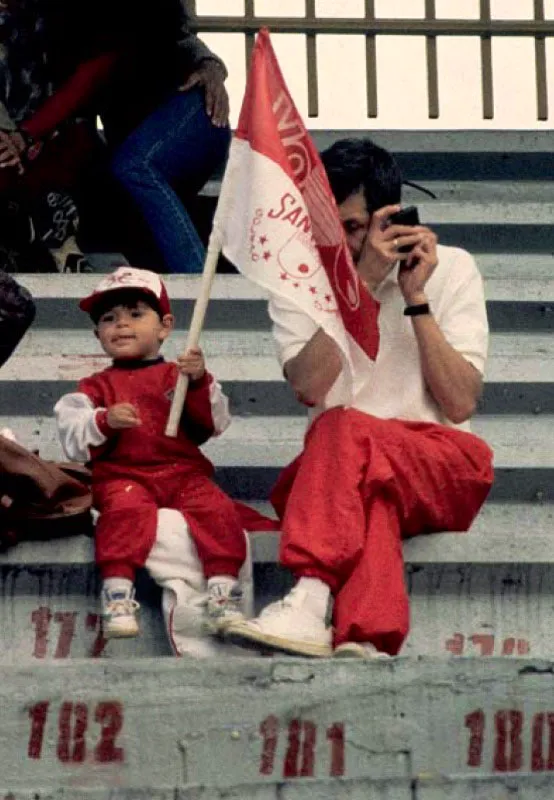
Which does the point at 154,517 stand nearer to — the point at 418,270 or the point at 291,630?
the point at 291,630

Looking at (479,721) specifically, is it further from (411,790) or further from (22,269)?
(22,269)

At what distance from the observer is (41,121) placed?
26.5 ft

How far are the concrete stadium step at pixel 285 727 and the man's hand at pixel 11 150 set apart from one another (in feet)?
10.2

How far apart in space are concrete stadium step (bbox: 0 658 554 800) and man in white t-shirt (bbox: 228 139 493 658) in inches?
18.9

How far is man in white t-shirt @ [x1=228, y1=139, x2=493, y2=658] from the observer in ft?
18.7

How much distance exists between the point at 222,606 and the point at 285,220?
33.5 inches

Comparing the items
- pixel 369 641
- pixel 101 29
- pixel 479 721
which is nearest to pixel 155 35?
pixel 101 29

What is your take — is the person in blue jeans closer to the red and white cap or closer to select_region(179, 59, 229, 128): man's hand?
select_region(179, 59, 229, 128): man's hand

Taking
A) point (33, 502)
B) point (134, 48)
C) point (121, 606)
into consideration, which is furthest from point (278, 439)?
point (134, 48)

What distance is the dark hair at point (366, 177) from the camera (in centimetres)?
636

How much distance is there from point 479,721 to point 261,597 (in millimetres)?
1212

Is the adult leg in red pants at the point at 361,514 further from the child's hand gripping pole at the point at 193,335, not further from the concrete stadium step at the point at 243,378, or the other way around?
the concrete stadium step at the point at 243,378

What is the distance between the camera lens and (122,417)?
6.07 m

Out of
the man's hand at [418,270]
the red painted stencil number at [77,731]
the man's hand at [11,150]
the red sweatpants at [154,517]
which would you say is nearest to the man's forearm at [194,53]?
the man's hand at [11,150]
